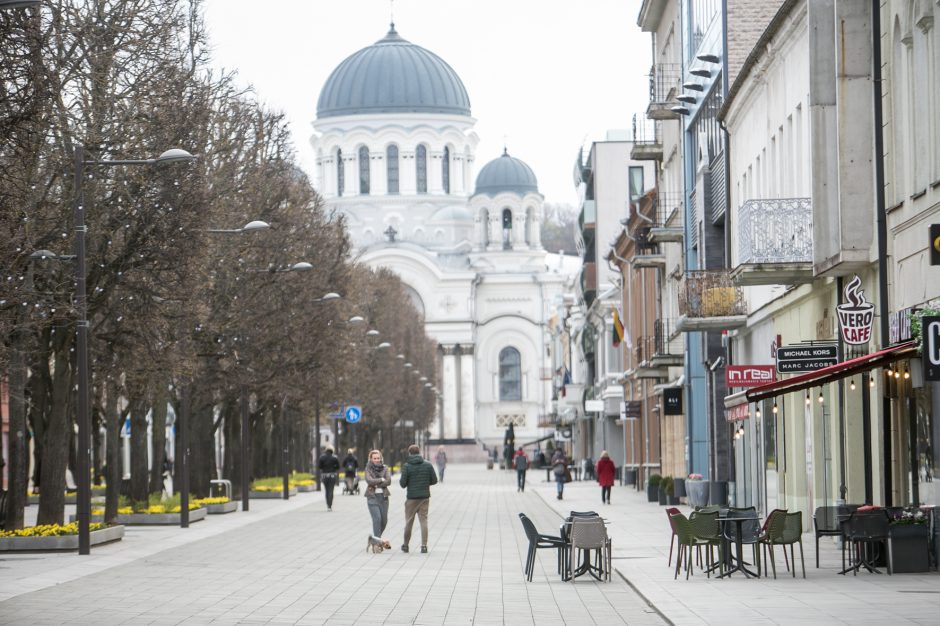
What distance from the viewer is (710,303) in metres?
34.4

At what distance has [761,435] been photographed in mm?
32031

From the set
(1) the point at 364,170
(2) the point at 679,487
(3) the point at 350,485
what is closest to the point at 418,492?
(2) the point at 679,487

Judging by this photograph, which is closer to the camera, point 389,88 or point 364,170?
point 389,88

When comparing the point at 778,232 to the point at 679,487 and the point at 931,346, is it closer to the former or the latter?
the point at 931,346

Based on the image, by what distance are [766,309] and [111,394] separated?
40.9ft

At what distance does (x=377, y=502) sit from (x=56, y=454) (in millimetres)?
5085

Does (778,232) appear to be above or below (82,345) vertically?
above

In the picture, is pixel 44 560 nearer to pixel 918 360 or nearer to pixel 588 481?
pixel 918 360

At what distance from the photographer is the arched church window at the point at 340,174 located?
154m

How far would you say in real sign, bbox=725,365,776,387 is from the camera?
2850 centimetres

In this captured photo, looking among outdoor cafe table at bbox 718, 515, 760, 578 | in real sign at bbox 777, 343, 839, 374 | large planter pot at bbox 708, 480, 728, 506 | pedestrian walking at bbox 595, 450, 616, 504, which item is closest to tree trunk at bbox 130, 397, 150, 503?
large planter pot at bbox 708, 480, 728, 506

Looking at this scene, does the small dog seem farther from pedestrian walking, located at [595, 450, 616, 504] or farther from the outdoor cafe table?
pedestrian walking, located at [595, 450, 616, 504]

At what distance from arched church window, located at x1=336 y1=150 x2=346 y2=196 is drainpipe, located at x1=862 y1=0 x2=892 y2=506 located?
13336 centimetres

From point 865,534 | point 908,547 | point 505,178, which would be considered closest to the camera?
point 908,547
